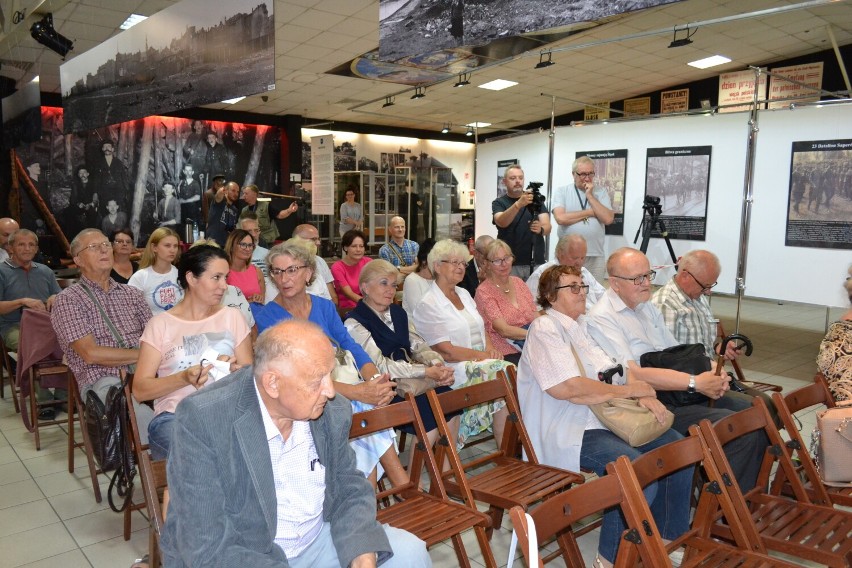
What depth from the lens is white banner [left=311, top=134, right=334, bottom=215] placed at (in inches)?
350

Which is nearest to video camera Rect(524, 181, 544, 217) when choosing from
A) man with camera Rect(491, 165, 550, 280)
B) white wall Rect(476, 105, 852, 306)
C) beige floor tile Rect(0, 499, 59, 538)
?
man with camera Rect(491, 165, 550, 280)

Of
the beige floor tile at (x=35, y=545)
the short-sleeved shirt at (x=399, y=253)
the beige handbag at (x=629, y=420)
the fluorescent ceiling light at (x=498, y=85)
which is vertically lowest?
the beige floor tile at (x=35, y=545)

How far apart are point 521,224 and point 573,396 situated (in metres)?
3.36

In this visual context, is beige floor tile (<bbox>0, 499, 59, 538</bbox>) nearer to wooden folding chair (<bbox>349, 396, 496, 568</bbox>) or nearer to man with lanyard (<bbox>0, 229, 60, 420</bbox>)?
man with lanyard (<bbox>0, 229, 60, 420</bbox>)

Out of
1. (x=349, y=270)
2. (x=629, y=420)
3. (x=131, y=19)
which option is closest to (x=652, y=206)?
(x=349, y=270)

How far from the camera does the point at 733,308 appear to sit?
10.0 metres

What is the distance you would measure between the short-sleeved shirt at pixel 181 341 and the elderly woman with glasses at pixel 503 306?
6.40 feet

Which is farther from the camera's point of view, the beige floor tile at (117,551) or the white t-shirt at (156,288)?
the white t-shirt at (156,288)

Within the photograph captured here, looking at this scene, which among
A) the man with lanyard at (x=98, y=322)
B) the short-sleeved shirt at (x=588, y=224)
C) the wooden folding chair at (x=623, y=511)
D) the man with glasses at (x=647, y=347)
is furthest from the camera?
the short-sleeved shirt at (x=588, y=224)

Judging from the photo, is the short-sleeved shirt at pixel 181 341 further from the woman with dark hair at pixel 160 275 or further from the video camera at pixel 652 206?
the video camera at pixel 652 206

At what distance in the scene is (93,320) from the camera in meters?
3.54

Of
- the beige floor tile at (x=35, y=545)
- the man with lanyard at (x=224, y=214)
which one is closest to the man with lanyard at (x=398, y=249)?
the man with lanyard at (x=224, y=214)

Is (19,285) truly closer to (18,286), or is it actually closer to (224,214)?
(18,286)

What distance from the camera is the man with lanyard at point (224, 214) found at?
27.8ft
